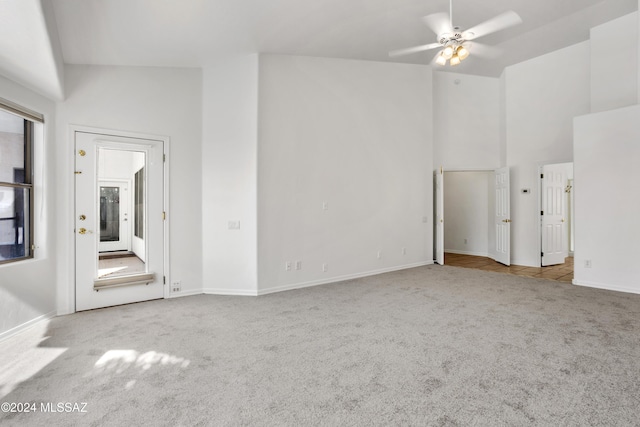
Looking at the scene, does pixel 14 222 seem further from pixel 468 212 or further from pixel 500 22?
pixel 468 212

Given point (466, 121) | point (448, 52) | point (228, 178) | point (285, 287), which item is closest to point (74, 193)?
point (228, 178)

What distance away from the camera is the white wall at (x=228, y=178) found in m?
4.46

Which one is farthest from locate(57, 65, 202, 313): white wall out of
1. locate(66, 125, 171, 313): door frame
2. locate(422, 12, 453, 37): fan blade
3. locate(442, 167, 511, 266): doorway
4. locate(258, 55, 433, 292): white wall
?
locate(442, 167, 511, 266): doorway

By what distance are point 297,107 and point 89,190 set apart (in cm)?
306

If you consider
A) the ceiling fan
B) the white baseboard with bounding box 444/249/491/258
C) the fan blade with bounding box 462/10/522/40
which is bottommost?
the white baseboard with bounding box 444/249/491/258

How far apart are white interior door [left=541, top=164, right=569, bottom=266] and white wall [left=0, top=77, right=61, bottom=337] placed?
8161mm

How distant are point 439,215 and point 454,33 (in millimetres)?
3977

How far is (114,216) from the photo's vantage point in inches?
158

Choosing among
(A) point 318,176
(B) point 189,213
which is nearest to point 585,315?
(A) point 318,176

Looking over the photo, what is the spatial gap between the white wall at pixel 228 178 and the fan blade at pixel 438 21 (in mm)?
2538

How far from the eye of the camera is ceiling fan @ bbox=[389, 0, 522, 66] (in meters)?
3.46

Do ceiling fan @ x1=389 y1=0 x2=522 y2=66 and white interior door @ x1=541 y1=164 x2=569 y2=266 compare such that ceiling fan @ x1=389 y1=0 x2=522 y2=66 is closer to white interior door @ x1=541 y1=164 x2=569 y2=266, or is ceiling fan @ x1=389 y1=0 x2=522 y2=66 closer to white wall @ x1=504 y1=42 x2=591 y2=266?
white wall @ x1=504 y1=42 x2=591 y2=266

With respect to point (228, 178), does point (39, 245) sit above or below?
below

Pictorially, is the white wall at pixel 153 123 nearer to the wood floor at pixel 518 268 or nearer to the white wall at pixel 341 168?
the white wall at pixel 341 168
